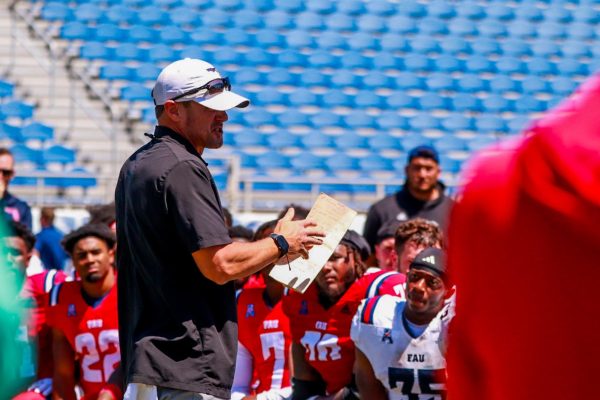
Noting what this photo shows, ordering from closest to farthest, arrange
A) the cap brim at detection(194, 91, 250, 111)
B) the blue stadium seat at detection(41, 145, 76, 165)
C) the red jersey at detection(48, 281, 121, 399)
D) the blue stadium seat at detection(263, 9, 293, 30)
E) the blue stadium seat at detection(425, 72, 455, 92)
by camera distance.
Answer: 1. the cap brim at detection(194, 91, 250, 111)
2. the red jersey at detection(48, 281, 121, 399)
3. the blue stadium seat at detection(41, 145, 76, 165)
4. the blue stadium seat at detection(425, 72, 455, 92)
5. the blue stadium seat at detection(263, 9, 293, 30)

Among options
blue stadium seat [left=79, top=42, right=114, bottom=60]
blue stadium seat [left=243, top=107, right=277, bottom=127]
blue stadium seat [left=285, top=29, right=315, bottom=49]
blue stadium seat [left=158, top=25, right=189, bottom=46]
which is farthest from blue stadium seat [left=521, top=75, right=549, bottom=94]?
blue stadium seat [left=79, top=42, right=114, bottom=60]

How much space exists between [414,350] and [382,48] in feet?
32.5

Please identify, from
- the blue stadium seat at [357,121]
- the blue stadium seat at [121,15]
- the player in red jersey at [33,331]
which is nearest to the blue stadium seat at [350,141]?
the blue stadium seat at [357,121]

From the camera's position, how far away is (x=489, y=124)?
43.1 ft

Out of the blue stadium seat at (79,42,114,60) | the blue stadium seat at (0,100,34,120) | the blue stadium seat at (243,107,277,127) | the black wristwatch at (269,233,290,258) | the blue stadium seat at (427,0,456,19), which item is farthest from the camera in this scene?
the blue stadium seat at (427,0,456,19)

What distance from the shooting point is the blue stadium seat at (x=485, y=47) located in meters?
14.1

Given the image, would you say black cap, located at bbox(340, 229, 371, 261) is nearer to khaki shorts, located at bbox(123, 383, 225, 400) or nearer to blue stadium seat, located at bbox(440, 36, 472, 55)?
khaki shorts, located at bbox(123, 383, 225, 400)

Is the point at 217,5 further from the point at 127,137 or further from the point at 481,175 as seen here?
the point at 481,175

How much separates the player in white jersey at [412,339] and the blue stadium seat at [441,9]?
10426 mm

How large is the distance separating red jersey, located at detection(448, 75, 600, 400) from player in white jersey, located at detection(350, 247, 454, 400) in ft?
10.3

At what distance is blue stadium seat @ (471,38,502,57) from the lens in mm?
14086

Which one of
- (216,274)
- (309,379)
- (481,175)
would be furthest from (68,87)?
(481,175)

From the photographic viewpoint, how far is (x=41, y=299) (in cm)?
548

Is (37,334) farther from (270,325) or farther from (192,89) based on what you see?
(192,89)
